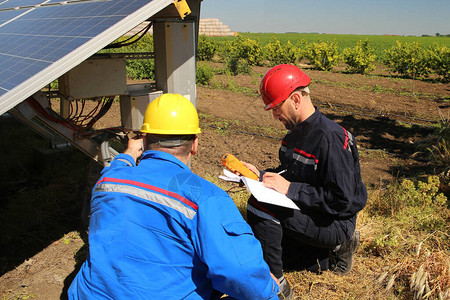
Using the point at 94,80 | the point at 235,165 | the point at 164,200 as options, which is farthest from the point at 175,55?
the point at 164,200

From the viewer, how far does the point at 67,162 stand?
5.80 metres

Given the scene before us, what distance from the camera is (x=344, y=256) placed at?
2740 millimetres

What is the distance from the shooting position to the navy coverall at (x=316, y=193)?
89.5 inches

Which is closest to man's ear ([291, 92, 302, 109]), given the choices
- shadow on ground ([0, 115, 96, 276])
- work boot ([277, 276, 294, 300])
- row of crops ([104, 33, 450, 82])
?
work boot ([277, 276, 294, 300])

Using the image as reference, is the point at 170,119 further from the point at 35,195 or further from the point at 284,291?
the point at 35,195

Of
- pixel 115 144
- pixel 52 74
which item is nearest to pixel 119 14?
pixel 52 74

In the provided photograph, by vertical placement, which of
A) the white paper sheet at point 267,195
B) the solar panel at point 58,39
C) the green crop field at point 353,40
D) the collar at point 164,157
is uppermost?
the green crop field at point 353,40

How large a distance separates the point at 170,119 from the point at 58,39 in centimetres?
133

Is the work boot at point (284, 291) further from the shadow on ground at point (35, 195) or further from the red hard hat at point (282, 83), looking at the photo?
the shadow on ground at point (35, 195)

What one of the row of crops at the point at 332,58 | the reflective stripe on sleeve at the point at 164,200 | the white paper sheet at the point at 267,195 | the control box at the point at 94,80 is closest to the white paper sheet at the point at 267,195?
the white paper sheet at the point at 267,195

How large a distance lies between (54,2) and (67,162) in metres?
2.75

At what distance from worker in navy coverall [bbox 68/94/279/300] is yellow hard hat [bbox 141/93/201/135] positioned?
223 mm

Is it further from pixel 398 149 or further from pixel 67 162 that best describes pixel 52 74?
pixel 398 149

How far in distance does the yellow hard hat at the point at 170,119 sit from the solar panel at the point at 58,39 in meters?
0.65
